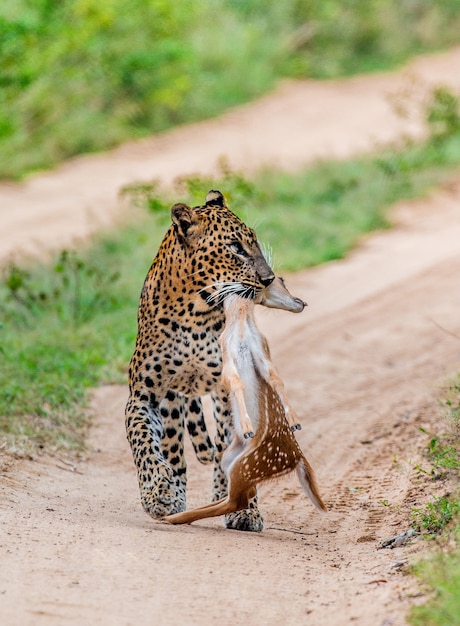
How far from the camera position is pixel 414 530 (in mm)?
5488

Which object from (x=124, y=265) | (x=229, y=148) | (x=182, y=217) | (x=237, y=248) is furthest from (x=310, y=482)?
(x=229, y=148)

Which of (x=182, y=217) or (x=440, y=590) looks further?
(x=182, y=217)

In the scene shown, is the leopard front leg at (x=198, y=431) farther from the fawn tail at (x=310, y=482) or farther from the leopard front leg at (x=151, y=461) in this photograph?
the fawn tail at (x=310, y=482)

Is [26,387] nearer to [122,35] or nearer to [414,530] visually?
[414,530]

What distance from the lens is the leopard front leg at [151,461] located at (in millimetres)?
5957

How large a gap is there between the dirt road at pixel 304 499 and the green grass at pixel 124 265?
31 cm

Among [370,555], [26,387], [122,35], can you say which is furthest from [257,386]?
[122,35]

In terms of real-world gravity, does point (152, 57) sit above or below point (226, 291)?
above

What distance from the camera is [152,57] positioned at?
19.0 metres

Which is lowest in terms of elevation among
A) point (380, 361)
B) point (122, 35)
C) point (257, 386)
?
point (380, 361)

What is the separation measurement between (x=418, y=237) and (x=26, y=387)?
6544 millimetres

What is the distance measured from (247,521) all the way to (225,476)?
0.26 metres

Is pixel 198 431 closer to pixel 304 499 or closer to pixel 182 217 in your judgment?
pixel 304 499

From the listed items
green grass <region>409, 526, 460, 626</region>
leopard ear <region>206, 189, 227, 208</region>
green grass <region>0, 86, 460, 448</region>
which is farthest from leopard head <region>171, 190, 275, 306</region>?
green grass <region>409, 526, 460, 626</region>
